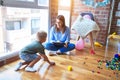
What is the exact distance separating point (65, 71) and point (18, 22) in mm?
1379

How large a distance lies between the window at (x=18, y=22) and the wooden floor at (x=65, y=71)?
1.61 ft

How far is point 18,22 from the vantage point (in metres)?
2.70

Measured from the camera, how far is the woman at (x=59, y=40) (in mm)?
2631

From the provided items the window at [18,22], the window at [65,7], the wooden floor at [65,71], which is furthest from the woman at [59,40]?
the window at [65,7]

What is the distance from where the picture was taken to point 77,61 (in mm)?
2422

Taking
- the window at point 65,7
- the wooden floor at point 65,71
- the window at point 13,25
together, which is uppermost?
the window at point 65,7

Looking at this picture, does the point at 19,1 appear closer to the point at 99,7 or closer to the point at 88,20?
the point at 88,20

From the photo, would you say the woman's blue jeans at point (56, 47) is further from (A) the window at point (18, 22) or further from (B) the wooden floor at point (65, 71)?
(A) the window at point (18, 22)

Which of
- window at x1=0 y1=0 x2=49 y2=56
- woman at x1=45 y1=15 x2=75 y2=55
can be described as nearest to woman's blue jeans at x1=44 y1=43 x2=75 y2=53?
woman at x1=45 y1=15 x2=75 y2=55

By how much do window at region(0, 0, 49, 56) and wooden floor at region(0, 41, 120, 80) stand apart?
1.61ft

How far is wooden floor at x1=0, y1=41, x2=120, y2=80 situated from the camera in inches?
72.0

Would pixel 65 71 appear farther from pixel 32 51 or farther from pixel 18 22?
pixel 18 22

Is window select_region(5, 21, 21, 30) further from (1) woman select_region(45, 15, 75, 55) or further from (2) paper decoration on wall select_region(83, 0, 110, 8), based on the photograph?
(2) paper decoration on wall select_region(83, 0, 110, 8)

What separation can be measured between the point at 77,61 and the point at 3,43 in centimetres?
133
